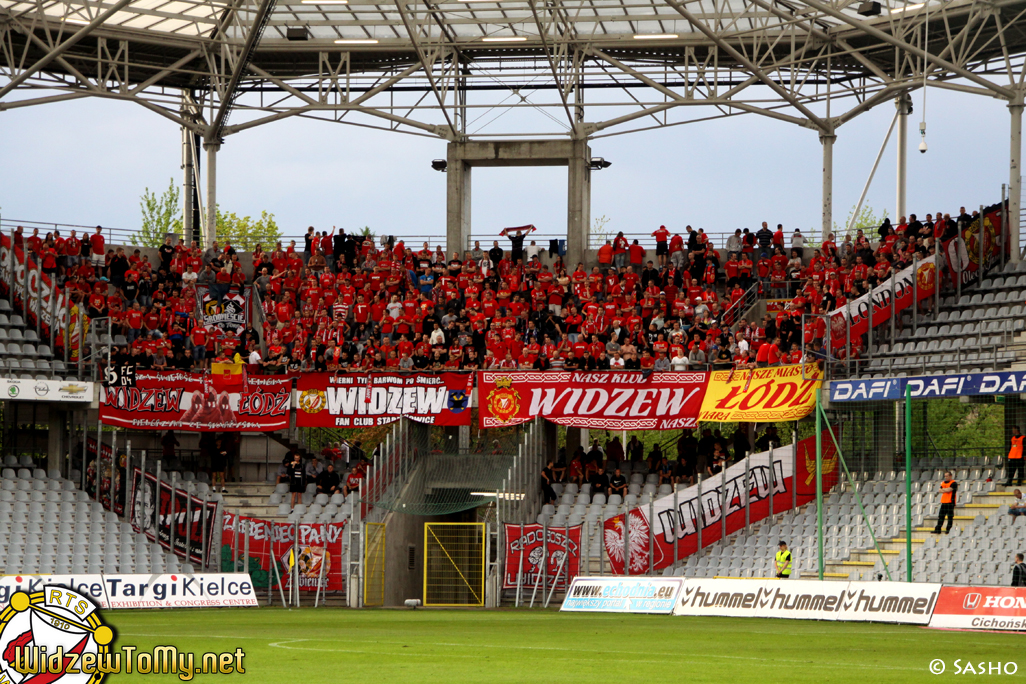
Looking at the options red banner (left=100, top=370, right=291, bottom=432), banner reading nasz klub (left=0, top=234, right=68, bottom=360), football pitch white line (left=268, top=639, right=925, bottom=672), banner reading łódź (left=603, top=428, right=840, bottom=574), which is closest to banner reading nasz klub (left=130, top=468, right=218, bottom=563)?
red banner (left=100, top=370, right=291, bottom=432)

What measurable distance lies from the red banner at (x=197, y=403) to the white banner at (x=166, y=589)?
22.3ft

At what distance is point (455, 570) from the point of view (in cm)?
3141

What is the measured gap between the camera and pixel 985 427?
3891 centimetres

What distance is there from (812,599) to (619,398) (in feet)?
38.1

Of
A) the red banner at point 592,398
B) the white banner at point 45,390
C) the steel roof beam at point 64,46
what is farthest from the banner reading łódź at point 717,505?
the steel roof beam at point 64,46

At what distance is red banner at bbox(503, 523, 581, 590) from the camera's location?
99.9 ft

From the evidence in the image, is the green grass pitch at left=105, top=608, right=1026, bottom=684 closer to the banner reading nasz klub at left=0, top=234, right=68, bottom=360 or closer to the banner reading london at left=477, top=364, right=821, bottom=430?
the banner reading london at left=477, top=364, right=821, bottom=430

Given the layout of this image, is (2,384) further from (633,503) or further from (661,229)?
(661,229)

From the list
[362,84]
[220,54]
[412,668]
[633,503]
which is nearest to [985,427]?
[633,503]

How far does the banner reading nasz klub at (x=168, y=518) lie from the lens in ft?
105

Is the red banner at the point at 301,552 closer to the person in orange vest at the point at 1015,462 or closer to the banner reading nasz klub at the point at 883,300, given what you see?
the banner reading nasz klub at the point at 883,300

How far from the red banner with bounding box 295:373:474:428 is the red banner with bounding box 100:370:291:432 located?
2.43ft

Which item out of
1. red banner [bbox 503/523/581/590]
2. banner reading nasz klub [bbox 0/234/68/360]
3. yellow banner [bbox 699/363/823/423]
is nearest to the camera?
red banner [bbox 503/523/581/590]

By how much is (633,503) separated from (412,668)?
19.6m
